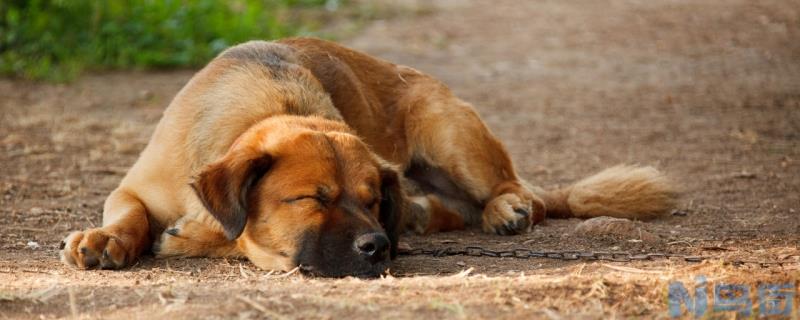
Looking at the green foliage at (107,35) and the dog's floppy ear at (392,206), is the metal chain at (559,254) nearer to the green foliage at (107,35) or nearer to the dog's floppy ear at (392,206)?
the dog's floppy ear at (392,206)

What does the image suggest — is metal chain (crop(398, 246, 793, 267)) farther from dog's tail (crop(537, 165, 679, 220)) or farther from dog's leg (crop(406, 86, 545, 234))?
dog's tail (crop(537, 165, 679, 220))

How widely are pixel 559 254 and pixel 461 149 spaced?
1430 millimetres

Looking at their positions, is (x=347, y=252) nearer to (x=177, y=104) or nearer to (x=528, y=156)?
(x=177, y=104)

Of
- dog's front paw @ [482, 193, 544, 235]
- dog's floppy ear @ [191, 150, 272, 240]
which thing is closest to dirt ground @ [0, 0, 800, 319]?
dog's front paw @ [482, 193, 544, 235]

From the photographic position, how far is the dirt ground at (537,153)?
14.3ft

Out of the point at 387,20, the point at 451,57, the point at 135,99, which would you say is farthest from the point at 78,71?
the point at 387,20

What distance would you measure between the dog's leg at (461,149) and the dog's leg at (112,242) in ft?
6.05

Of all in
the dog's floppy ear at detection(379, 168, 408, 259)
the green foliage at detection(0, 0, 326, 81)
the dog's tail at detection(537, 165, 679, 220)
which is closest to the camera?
the dog's floppy ear at detection(379, 168, 408, 259)

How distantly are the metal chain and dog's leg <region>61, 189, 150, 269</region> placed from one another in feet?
4.19

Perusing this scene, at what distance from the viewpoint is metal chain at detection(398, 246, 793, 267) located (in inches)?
209

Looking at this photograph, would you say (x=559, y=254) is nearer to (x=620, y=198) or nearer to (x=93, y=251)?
(x=620, y=198)

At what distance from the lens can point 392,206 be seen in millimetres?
5484

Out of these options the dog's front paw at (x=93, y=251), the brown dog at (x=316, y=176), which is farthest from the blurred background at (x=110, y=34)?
the dog's front paw at (x=93, y=251)

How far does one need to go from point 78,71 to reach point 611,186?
247 inches
